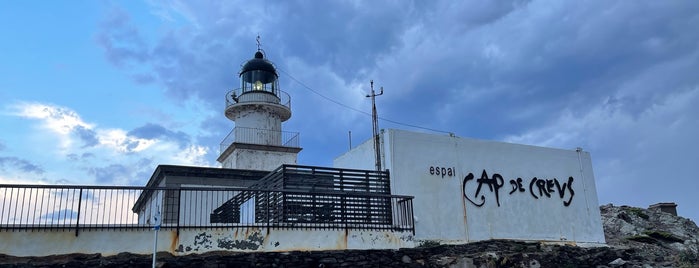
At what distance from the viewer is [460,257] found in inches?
571

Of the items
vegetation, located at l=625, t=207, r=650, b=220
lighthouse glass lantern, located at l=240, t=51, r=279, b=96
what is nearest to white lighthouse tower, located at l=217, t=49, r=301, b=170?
lighthouse glass lantern, located at l=240, t=51, r=279, b=96

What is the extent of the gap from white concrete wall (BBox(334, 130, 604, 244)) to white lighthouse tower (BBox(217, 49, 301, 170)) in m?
9.14

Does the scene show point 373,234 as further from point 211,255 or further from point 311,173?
point 211,255

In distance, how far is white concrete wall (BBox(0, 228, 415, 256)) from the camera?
11562mm

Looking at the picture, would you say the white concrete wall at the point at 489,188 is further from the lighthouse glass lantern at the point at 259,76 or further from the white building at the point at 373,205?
the lighthouse glass lantern at the point at 259,76

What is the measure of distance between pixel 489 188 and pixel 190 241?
387 inches

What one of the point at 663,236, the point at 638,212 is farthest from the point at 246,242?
the point at 638,212

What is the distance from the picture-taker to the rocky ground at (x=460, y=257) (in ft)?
38.1

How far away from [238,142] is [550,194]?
1483 cm

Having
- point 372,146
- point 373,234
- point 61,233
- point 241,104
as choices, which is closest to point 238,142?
point 241,104

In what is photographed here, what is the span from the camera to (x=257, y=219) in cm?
1608

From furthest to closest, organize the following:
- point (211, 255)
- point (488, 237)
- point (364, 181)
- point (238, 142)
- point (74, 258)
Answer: point (238, 142)
point (488, 237)
point (364, 181)
point (211, 255)
point (74, 258)

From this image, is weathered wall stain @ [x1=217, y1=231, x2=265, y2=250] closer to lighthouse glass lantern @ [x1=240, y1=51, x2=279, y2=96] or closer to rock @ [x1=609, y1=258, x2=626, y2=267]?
rock @ [x1=609, y1=258, x2=626, y2=267]

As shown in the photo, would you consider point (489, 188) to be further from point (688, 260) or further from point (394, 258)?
point (688, 260)
